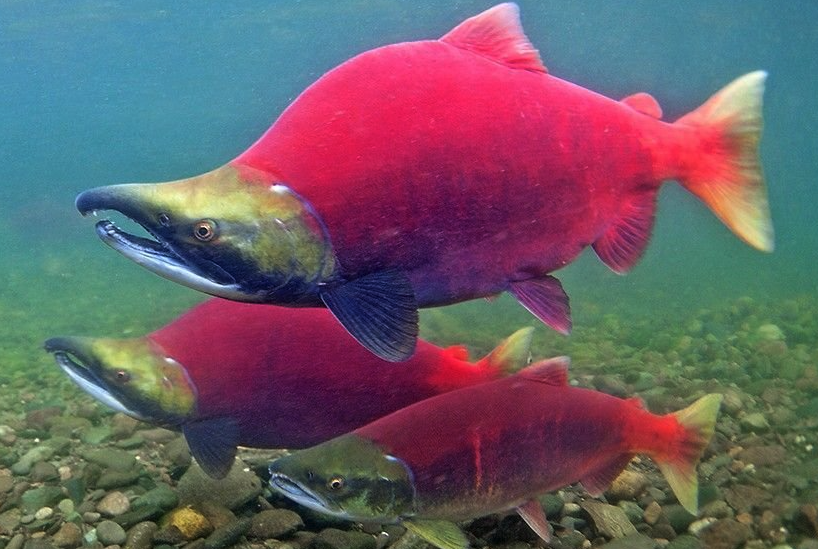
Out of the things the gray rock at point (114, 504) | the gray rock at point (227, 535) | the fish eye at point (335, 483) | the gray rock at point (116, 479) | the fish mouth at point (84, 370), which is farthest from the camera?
the gray rock at point (116, 479)

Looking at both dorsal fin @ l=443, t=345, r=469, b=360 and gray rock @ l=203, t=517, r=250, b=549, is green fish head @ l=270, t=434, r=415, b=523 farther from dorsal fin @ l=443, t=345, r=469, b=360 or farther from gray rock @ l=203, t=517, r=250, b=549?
gray rock @ l=203, t=517, r=250, b=549

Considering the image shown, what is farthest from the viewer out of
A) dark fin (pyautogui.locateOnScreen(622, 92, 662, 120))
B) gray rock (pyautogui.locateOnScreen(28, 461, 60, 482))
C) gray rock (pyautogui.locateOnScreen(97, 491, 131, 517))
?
gray rock (pyautogui.locateOnScreen(28, 461, 60, 482))

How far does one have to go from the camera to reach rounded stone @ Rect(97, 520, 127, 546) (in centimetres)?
315

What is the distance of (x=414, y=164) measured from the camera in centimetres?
175

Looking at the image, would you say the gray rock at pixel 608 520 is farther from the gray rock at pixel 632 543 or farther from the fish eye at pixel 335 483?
the fish eye at pixel 335 483

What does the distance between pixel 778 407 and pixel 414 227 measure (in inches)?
180

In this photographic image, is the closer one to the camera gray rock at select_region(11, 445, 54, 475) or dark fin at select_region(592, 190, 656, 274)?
dark fin at select_region(592, 190, 656, 274)

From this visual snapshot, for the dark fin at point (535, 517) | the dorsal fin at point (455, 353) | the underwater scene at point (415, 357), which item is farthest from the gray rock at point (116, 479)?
the dark fin at point (535, 517)

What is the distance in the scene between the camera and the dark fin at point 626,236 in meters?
2.06

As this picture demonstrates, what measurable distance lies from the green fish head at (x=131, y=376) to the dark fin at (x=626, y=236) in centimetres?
165

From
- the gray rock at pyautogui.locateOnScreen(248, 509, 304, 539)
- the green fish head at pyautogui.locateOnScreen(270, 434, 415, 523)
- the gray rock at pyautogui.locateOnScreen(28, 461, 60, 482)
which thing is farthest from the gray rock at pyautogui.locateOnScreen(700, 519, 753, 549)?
the gray rock at pyautogui.locateOnScreen(28, 461, 60, 482)

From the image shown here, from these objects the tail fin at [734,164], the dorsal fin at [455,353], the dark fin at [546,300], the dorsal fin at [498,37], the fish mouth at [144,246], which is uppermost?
the dorsal fin at [498,37]

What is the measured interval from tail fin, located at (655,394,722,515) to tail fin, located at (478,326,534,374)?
2.29ft

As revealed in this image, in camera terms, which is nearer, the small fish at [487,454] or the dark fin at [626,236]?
the dark fin at [626,236]
